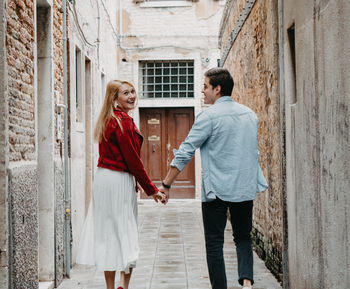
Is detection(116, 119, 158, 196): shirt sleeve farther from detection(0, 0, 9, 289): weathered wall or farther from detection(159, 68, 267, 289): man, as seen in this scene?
detection(0, 0, 9, 289): weathered wall

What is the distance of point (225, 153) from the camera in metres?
4.34

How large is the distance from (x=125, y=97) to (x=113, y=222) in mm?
1027

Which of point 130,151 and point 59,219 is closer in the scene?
point 130,151

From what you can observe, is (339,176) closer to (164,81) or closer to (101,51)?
(101,51)

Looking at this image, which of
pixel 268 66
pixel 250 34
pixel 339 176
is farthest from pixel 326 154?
pixel 250 34

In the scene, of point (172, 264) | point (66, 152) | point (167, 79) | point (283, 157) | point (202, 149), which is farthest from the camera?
point (167, 79)

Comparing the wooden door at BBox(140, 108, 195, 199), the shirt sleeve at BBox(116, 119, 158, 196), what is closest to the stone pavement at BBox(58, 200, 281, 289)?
the shirt sleeve at BBox(116, 119, 158, 196)

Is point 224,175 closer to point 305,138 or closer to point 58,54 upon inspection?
point 305,138

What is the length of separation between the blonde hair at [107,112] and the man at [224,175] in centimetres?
68

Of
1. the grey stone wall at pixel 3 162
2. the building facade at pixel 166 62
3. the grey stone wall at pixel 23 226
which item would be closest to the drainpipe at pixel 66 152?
the grey stone wall at pixel 23 226

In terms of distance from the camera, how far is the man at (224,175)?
428 cm

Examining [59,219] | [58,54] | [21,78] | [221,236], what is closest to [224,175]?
[221,236]

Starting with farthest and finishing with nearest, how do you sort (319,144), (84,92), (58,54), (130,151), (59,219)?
1. (84,92)
2. (58,54)
3. (59,219)
4. (130,151)
5. (319,144)

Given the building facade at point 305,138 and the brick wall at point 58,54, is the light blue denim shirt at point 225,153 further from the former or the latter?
the brick wall at point 58,54
